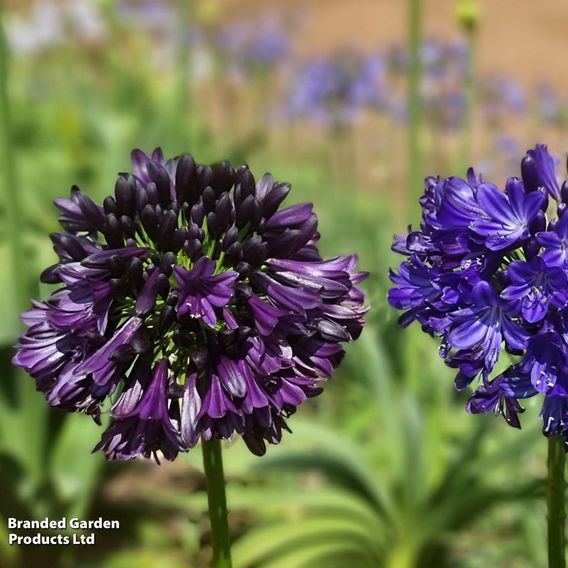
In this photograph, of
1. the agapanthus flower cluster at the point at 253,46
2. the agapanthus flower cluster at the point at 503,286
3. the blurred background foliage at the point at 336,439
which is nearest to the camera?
the agapanthus flower cluster at the point at 503,286

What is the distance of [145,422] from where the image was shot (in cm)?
137

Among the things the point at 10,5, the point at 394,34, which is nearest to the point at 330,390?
the point at 394,34

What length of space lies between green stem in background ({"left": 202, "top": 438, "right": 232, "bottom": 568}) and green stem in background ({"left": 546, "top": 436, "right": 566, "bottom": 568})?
51 cm

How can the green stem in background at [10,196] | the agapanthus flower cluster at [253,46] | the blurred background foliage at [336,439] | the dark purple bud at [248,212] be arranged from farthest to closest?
the agapanthus flower cluster at [253,46]
the blurred background foliage at [336,439]
the green stem in background at [10,196]
the dark purple bud at [248,212]

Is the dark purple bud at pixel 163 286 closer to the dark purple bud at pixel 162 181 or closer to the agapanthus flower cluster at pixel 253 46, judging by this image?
the dark purple bud at pixel 162 181

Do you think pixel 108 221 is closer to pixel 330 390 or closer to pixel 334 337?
pixel 334 337

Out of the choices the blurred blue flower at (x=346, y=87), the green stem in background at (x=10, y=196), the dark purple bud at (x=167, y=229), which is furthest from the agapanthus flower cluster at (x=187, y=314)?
the blurred blue flower at (x=346, y=87)

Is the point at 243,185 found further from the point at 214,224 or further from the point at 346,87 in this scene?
the point at 346,87

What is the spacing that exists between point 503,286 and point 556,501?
1.15 ft

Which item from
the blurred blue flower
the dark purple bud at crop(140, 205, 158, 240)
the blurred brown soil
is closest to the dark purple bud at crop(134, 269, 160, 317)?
the dark purple bud at crop(140, 205, 158, 240)

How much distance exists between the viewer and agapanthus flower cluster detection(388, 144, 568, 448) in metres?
1.22

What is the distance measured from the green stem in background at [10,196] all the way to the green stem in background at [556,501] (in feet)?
6.06

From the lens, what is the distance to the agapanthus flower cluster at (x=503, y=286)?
122 centimetres

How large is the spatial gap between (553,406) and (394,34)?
52.8 ft
